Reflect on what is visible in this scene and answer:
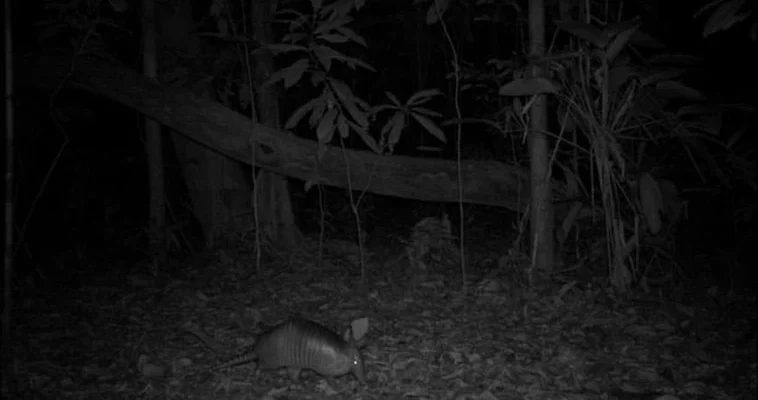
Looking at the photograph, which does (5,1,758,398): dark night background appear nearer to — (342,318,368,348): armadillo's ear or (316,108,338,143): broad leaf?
(316,108,338,143): broad leaf

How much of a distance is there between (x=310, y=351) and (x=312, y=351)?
0.01 m

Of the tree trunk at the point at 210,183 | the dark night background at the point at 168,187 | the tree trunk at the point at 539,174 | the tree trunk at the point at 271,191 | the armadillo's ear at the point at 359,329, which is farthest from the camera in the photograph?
the tree trunk at the point at 210,183

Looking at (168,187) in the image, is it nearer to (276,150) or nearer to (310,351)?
(276,150)

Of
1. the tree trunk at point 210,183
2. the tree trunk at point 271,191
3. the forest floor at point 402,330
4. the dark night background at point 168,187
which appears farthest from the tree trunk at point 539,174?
the tree trunk at point 210,183

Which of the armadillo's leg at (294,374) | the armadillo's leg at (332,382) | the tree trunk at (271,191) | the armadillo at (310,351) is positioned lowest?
the armadillo's leg at (332,382)

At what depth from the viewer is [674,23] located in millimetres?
6871

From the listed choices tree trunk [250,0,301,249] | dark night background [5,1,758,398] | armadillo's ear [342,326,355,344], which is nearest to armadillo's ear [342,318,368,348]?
armadillo's ear [342,326,355,344]

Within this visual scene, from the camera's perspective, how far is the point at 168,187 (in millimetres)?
7453

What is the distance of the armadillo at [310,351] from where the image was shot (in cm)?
351

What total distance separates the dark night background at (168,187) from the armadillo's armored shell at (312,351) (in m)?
1.85

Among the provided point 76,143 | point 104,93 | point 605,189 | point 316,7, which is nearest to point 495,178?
point 605,189

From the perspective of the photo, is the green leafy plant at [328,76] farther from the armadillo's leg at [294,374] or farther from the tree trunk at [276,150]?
the armadillo's leg at [294,374]

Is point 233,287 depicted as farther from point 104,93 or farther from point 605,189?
point 605,189

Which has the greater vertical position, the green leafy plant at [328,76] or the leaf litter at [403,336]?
the green leafy plant at [328,76]
